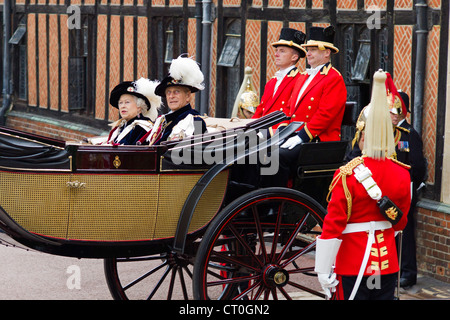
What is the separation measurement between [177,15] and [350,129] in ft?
15.0

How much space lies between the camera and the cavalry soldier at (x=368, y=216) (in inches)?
202

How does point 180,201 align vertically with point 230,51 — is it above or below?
below

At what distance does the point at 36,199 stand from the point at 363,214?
→ 207 centimetres

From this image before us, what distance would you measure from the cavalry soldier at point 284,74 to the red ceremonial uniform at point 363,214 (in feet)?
7.84

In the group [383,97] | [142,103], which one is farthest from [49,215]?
[383,97]

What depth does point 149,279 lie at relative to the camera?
8711 mm

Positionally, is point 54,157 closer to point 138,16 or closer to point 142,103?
point 142,103

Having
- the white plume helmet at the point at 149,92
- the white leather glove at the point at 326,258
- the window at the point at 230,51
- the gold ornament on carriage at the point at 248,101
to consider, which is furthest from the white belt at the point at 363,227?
the window at the point at 230,51

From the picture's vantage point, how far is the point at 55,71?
18.1m

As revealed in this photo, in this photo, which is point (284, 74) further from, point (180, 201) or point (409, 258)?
point (409, 258)

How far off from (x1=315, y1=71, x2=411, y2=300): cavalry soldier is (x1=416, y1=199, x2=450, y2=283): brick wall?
3.46m
